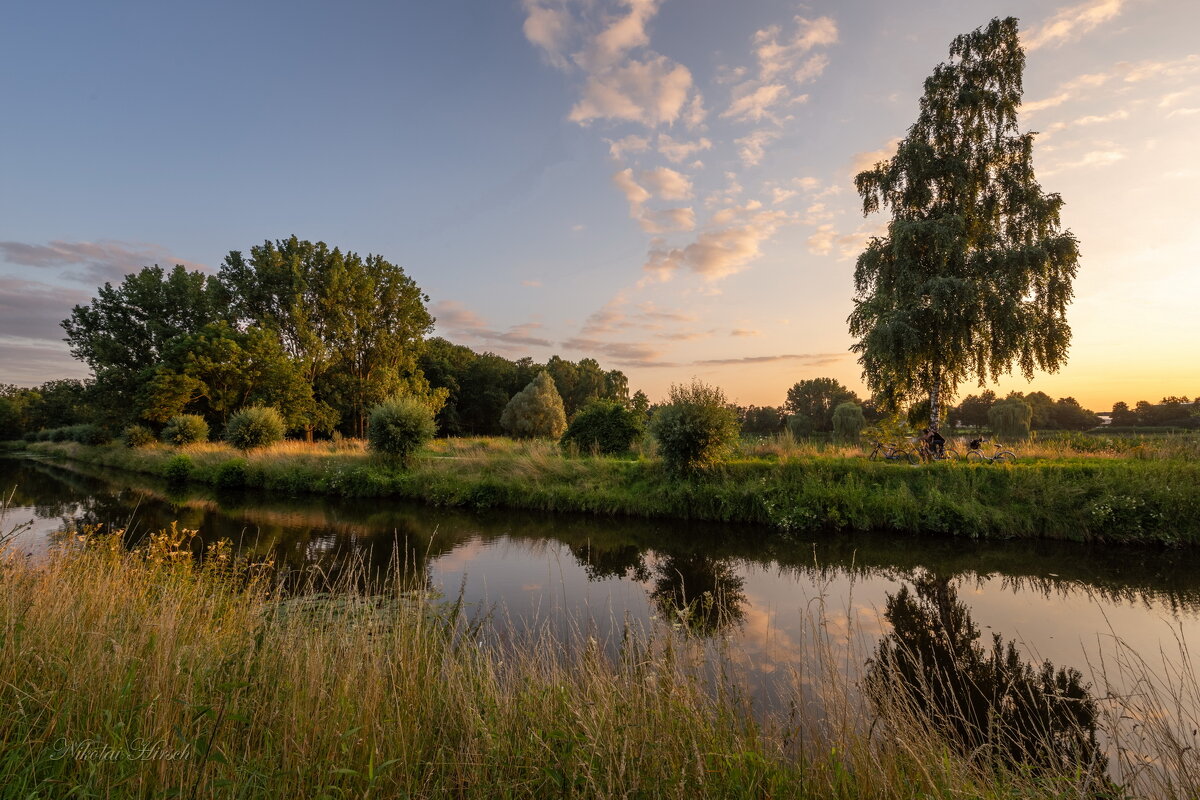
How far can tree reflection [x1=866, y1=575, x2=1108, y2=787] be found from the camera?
404 centimetres

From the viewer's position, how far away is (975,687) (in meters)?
Result: 5.27

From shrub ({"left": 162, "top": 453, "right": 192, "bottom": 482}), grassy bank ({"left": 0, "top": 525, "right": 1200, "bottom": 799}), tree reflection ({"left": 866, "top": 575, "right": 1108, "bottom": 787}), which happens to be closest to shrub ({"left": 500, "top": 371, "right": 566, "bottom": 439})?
shrub ({"left": 162, "top": 453, "right": 192, "bottom": 482})

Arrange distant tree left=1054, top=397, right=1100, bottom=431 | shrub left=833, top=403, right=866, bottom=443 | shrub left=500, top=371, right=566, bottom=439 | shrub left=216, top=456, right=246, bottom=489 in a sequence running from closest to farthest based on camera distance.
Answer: shrub left=216, top=456, right=246, bottom=489 < shrub left=500, top=371, right=566, bottom=439 < shrub left=833, top=403, right=866, bottom=443 < distant tree left=1054, top=397, right=1100, bottom=431

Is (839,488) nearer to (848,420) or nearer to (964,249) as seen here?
(964,249)

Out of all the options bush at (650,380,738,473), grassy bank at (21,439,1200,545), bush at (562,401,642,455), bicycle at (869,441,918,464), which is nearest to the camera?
grassy bank at (21,439,1200,545)

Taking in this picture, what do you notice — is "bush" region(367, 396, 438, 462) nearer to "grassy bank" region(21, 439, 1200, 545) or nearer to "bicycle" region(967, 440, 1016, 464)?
"grassy bank" region(21, 439, 1200, 545)

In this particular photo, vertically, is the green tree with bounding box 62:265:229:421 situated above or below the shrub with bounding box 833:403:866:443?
above

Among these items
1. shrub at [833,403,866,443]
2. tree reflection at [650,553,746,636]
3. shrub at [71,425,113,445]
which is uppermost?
shrub at [833,403,866,443]

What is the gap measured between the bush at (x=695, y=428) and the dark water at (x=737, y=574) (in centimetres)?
206

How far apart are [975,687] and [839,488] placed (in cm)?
854

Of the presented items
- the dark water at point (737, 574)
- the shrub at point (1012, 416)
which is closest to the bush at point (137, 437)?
the dark water at point (737, 574)

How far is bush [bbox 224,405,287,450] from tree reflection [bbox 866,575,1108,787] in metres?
27.6

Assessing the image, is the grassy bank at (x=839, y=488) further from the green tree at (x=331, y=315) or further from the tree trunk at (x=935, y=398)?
the green tree at (x=331, y=315)

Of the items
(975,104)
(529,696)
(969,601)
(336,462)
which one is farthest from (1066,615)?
Answer: (336,462)
